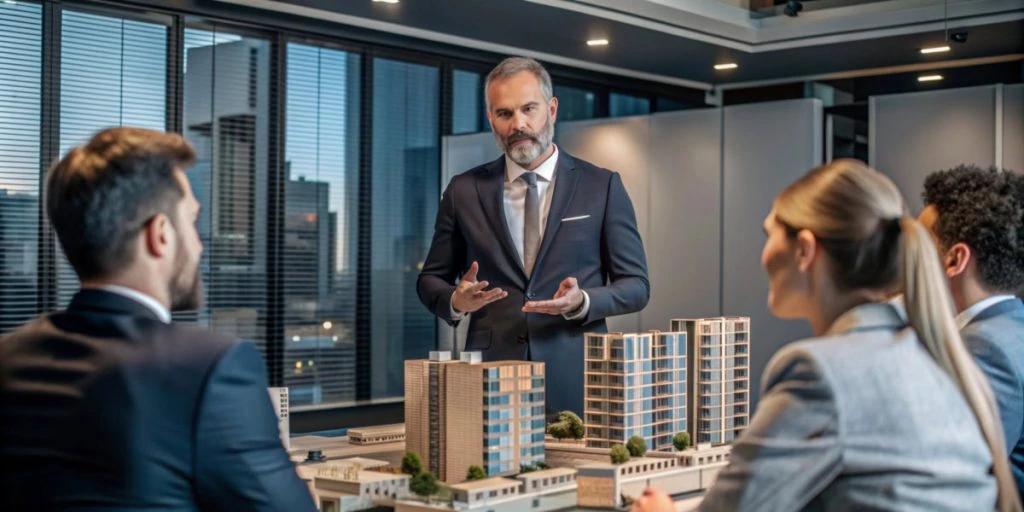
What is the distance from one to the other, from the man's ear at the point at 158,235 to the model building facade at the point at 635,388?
1170 mm

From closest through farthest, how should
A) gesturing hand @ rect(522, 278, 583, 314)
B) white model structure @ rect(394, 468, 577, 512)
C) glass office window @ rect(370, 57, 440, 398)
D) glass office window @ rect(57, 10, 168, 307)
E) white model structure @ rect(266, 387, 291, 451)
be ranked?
white model structure @ rect(394, 468, 577, 512)
white model structure @ rect(266, 387, 291, 451)
gesturing hand @ rect(522, 278, 583, 314)
glass office window @ rect(57, 10, 168, 307)
glass office window @ rect(370, 57, 440, 398)

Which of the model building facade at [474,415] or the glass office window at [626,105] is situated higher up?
the glass office window at [626,105]

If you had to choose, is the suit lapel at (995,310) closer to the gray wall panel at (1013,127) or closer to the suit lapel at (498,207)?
the suit lapel at (498,207)

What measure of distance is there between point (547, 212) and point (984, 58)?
5627 millimetres

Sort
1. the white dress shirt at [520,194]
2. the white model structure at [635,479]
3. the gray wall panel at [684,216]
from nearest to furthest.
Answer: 1. the white model structure at [635,479]
2. the white dress shirt at [520,194]
3. the gray wall panel at [684,216]

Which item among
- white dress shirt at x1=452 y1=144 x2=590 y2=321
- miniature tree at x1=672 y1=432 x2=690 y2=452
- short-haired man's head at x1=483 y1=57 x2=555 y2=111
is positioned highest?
short-haired man's head at x1=483 y1=57 x2=555 y2=111

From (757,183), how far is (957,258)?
183 inches

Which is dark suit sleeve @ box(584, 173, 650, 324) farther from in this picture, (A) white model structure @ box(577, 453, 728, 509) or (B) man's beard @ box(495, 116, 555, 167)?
(A) white model structure @ box(577, 453, 728, 509)

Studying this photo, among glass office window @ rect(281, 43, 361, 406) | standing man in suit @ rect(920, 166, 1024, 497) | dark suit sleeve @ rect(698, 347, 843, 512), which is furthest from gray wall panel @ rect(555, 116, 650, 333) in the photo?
dark suit sleeve @ rect(698, 347, 843, 512)

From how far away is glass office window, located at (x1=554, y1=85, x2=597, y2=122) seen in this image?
8438mm

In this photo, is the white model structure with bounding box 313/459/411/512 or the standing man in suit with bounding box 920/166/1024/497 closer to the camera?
the white model structure with bounding box 313/459/411/512

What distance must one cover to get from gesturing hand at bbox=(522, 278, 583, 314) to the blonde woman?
126 centimetres

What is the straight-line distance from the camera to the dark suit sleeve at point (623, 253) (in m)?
3.45

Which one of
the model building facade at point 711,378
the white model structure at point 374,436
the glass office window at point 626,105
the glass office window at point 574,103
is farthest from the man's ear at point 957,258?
the glass office window at point 626,105
